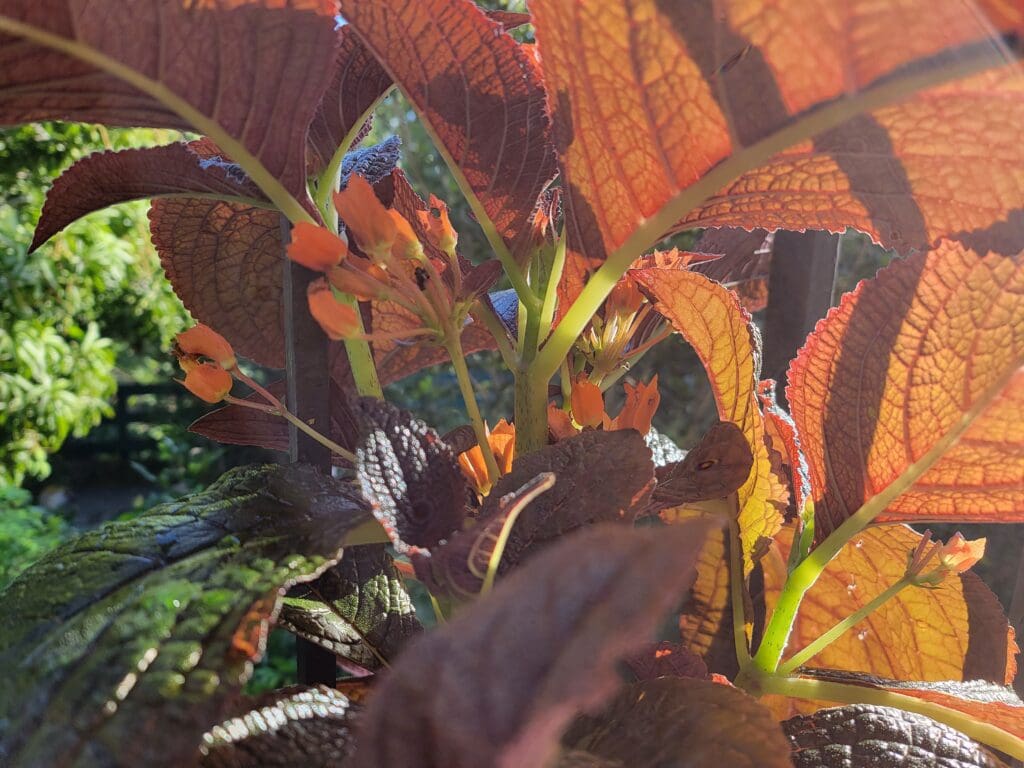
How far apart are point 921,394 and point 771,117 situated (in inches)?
5.6

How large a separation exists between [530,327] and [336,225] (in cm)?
12

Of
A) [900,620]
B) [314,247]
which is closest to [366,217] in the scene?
[314,247]

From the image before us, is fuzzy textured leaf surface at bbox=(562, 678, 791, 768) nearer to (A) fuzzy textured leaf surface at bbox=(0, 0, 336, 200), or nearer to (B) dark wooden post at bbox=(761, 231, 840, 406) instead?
(A) fuzzy textured leaf surface at bbox=(0, 0, 336, 200)

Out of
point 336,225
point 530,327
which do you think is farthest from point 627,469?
point 336,225

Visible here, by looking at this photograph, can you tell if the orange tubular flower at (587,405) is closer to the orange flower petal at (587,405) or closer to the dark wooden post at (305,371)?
the orange flower petal at (587,405)

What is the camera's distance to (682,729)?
0.29m

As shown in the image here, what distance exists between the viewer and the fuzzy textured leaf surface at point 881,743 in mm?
329

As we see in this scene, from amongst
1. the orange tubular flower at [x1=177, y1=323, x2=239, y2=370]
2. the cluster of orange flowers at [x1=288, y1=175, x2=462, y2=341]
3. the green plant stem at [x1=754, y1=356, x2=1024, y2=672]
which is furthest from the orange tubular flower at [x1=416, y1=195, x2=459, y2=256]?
the green plant stem at [x1=754, y1=356, x2=1024, y2=672]

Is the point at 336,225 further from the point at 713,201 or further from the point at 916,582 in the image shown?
the point at 916,582

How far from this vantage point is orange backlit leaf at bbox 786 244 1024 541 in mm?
323

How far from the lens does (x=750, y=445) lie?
16.3 inches

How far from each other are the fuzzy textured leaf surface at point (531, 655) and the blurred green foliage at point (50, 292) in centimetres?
252

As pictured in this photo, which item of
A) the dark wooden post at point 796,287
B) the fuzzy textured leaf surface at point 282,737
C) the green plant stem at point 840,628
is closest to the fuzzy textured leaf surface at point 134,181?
the fuzzy textured leaf surface at point 282,737

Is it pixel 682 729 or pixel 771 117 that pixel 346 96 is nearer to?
pixel 771 117
